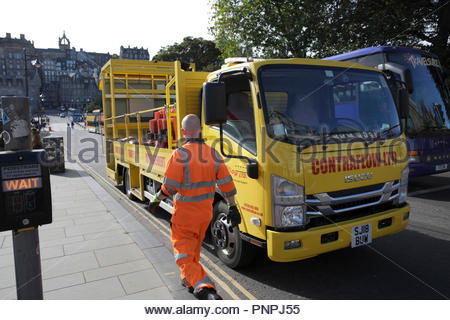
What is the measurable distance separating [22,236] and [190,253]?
148cm

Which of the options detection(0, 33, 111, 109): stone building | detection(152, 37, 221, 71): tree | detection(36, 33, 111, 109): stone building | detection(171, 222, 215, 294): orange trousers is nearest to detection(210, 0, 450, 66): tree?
detection(171, 222, 215, 294): orange trousers

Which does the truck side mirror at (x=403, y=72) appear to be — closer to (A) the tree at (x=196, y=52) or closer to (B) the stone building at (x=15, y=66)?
(A) the tree at (x=196, y=52)

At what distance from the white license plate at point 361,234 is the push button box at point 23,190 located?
2.75 metres

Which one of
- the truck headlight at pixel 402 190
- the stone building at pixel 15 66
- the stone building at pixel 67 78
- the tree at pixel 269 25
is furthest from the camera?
the stone building at pixel 67 78

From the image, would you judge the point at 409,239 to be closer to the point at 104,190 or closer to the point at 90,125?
the point at 104,190

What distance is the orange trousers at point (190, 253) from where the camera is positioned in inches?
122

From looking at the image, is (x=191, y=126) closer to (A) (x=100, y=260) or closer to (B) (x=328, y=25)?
(A) (x=100, y=260)

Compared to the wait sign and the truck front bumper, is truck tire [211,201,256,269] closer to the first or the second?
the truck front bumper

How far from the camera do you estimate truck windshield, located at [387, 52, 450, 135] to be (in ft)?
24.6

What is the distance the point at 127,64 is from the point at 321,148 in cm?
643

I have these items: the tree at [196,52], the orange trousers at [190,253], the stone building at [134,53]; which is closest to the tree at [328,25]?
the orange trousers at [190,253]

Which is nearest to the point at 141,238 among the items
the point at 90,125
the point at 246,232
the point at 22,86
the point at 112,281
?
the point at 112,281

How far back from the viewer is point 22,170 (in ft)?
6.75
